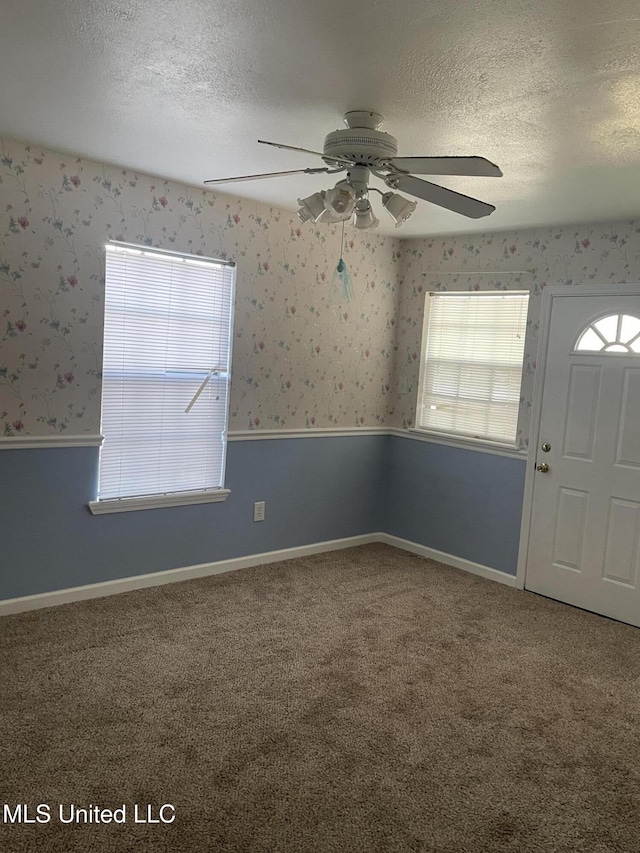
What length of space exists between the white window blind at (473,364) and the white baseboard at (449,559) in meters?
0.86

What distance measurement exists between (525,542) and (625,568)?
0.64 m

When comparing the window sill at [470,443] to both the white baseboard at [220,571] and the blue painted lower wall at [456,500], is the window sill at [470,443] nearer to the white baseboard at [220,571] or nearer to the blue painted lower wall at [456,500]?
the blue painted lower wall at [456,500]

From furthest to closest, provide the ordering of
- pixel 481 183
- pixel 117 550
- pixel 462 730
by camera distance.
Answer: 1. pixel 117 550
2. pixel 481 183
3. pixel 462 730

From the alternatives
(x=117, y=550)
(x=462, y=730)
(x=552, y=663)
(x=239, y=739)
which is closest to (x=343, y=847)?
(x=239, y=739)

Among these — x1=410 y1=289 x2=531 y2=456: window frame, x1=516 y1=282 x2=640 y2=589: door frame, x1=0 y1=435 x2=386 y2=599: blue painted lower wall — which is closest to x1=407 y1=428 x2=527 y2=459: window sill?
x1=410 y1=289 x2=531 y2=456: window frame

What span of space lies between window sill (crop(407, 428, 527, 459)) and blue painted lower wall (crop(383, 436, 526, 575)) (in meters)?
0.03

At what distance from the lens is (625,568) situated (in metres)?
3.96

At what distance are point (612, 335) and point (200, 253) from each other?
2437mm

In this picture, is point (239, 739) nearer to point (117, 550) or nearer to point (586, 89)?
point (117, 550)

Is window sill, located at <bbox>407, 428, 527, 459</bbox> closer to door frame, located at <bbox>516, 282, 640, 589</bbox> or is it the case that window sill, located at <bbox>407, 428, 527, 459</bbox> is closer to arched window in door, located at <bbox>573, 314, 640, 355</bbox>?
door frame, located at <bbox>516, 282, 640, 589</bbox>

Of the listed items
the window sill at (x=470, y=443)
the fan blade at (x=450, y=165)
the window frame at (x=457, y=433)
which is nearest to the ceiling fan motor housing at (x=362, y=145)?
the fan blade at (x=450, y=165)

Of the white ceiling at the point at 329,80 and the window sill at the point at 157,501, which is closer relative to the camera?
the white ceiling at the point at 329,80

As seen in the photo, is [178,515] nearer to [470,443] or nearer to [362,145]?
[470,443]

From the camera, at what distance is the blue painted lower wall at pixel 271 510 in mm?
3545
